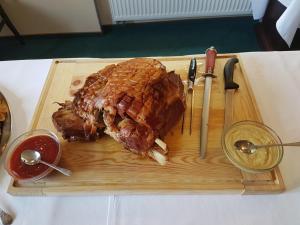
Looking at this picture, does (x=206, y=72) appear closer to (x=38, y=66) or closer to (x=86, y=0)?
(x=38, y=66)

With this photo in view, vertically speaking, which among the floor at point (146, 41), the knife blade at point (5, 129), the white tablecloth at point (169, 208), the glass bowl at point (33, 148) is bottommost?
the floor at point (146, 41)

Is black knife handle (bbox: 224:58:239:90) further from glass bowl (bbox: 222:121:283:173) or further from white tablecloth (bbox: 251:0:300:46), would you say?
white tablecloth (bbox: 251:0:300:46)

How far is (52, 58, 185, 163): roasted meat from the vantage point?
685 millimetres

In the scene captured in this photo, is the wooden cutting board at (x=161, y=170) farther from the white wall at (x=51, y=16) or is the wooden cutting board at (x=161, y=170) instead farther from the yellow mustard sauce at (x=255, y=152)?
the white wall at (x=51, y=16)

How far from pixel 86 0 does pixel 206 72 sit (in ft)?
5.10

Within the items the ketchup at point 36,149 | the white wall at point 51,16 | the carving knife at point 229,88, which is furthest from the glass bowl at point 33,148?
the white wall at point 51,16

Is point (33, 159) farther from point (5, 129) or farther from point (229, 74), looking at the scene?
point (229, 74)

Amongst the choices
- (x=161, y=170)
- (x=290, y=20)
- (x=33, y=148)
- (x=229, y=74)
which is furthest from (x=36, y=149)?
(x=290, y=20)

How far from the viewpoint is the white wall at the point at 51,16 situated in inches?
81.8

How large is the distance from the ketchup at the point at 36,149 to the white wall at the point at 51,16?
5.49 feet

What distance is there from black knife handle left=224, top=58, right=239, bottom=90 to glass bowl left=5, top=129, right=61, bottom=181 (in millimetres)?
577

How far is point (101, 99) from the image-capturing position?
0.72 metres

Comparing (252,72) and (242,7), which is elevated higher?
(252,72)

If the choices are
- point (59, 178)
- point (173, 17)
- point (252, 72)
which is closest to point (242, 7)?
point (173, 17)
